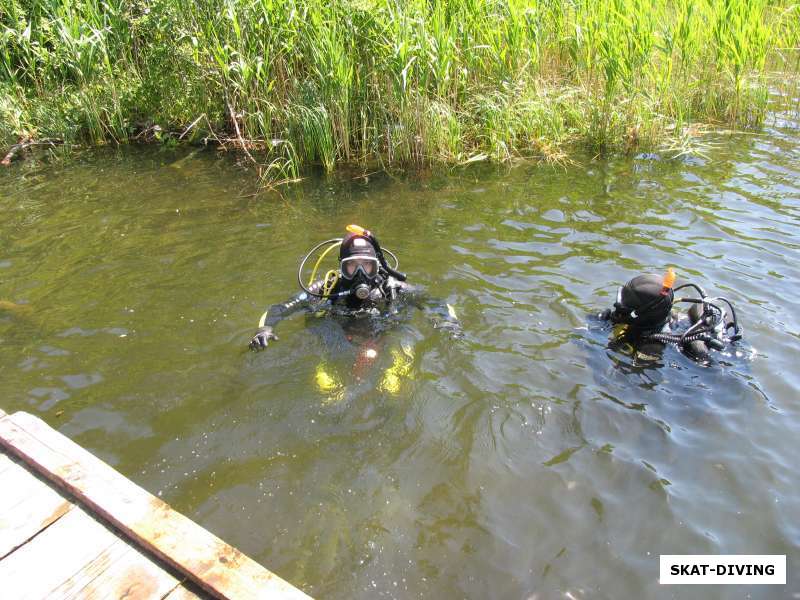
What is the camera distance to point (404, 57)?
6.96 m

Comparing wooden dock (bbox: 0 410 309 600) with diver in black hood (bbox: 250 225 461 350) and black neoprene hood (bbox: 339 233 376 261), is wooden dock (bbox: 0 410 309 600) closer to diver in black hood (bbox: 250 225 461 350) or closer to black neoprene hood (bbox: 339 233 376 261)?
diver in black hood (bbox: 250 225 461 350)

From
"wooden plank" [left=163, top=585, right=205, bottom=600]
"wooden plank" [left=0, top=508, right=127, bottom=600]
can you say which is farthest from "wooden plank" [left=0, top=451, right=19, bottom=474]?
"wooden plank" [left=163, top=585, right=205, bottom=600]

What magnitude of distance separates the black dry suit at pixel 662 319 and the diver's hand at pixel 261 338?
2.59m

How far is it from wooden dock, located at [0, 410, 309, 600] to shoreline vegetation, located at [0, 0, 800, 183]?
5.56 m

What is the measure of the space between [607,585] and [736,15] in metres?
8.01

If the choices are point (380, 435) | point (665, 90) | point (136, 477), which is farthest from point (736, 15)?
point (136, 477)

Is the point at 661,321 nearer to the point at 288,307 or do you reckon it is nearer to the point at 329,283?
the point at 329,283

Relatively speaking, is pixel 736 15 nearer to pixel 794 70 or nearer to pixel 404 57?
pixel 794 70

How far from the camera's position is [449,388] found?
4109 millimetres

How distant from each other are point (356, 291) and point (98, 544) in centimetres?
249

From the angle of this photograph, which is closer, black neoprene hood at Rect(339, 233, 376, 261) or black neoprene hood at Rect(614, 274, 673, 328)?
black neoprene hood at Rect(614, 274, 673, 328)

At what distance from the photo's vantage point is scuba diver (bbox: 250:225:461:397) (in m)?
4.39

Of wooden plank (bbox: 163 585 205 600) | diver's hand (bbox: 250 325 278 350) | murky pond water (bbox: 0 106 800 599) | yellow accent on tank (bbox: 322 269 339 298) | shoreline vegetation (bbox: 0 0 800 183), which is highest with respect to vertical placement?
shoreline vegetation (bbox: 0 0 800 183)

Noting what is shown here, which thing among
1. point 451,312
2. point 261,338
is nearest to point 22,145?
point 261,338
